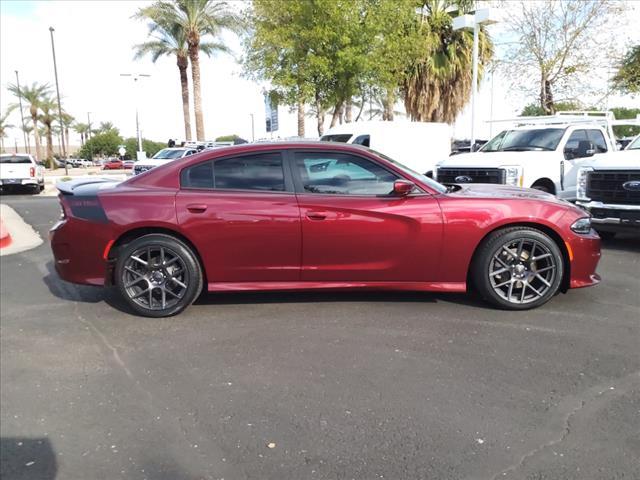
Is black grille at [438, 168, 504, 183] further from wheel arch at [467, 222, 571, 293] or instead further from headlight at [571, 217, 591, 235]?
wheel arch at [467, 222, 571, 293]

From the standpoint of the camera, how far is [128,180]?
4.84 metres

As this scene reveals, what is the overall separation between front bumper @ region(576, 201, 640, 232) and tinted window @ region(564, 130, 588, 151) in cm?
223

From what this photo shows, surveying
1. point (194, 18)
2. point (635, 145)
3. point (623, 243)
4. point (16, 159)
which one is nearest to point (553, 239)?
point (623, 243)

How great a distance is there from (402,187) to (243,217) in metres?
1.37

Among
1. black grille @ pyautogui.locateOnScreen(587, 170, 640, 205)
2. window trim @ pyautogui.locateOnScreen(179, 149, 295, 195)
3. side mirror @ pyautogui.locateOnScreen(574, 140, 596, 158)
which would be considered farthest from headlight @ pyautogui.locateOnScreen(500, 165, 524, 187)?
window trim @ pyautogui.locateOnScreen(179, 149, 295, 195)

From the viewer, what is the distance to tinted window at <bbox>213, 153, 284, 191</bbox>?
474cm

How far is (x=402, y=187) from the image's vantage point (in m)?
4.53

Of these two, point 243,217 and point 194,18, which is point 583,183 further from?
point 194,18

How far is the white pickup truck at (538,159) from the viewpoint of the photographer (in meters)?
8.80

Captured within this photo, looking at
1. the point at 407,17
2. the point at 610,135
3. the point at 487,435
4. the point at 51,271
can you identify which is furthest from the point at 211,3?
the point at 487,435

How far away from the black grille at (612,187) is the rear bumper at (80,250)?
6.37 meters

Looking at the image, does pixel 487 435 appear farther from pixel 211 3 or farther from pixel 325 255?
pixel 211 3

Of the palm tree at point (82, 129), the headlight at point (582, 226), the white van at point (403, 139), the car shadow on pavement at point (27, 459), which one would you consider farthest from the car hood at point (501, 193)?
the palm tree at point (82, 129)

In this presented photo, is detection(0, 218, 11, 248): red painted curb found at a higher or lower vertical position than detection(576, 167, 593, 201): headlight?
lower
